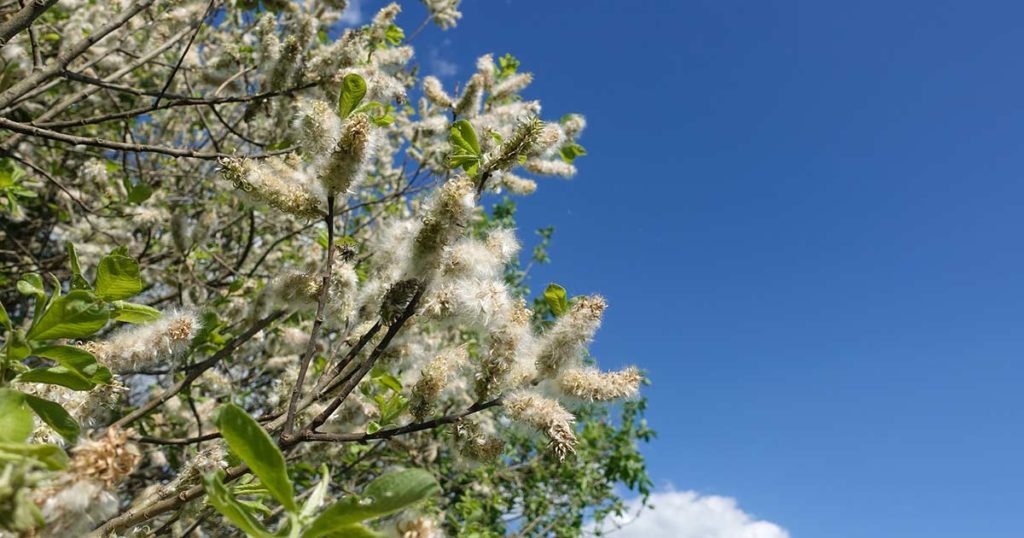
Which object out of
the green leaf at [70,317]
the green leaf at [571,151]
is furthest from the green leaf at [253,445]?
the green leaf at [571,151]

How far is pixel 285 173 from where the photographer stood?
1.83 meters

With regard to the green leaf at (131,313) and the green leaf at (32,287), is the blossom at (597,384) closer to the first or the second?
the green leaf at (131,313)

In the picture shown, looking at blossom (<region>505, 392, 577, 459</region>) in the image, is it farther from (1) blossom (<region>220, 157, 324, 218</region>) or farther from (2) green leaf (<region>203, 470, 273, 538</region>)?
(2) green leaf (<region>203, 470, 273, 538</region>)

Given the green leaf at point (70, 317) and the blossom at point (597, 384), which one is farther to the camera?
the blossom at point (597, 384)

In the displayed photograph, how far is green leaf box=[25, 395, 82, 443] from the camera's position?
1.11 meters

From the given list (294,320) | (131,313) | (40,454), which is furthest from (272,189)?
(294,320)

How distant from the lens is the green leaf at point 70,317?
111 cm

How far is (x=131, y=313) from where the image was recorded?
1.35 m

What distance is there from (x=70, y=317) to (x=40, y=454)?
0.46 metres

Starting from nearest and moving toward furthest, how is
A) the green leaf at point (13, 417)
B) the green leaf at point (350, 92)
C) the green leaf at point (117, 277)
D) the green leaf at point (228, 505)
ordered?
the green leaf at point (228, 505), the green leaf at point (13, 417), the green leaf at point (117, 277), the green leaf at point (350, 92)

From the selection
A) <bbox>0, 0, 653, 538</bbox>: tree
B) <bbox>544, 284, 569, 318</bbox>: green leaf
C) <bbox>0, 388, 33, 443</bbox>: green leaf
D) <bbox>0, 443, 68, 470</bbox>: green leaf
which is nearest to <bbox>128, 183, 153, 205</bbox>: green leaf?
<bbox>0, 0, 653, 538</bbox>: tree

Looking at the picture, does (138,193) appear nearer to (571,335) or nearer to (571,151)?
(571,151)

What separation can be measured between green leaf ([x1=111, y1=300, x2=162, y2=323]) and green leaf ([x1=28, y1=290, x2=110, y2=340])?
0.14 m

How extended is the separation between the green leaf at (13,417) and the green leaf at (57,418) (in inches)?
9.0
